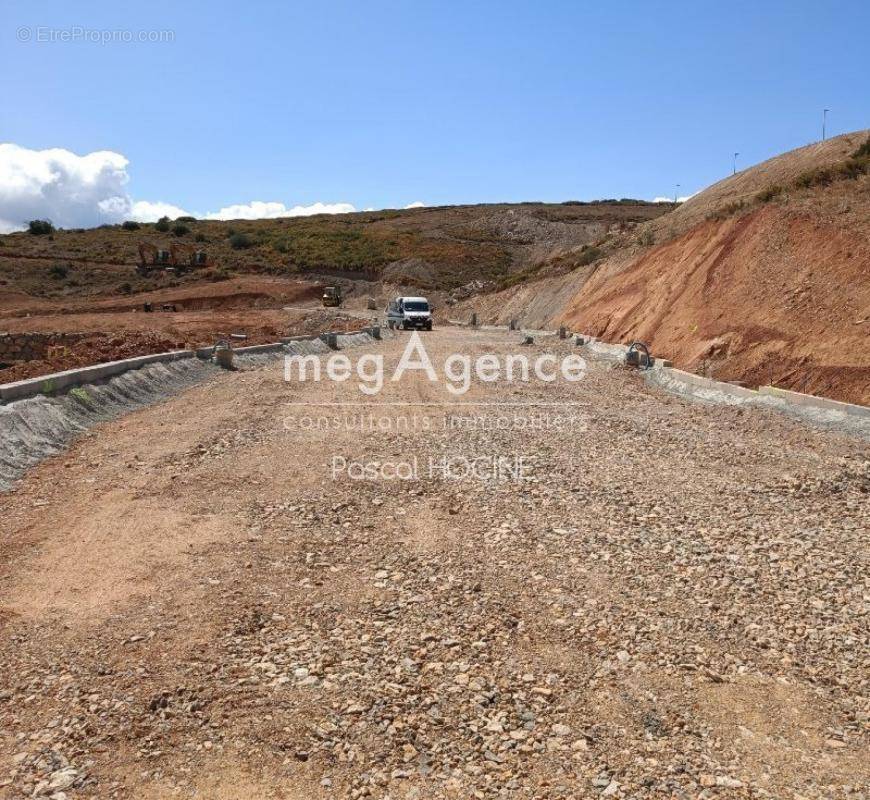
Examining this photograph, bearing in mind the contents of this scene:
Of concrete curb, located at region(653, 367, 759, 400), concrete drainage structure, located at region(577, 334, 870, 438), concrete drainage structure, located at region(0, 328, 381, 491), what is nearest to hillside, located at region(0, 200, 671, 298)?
concrete drainage structure, located at region(577, 334, 870, 438)

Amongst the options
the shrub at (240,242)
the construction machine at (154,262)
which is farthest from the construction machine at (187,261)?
the shrub at (240,242)

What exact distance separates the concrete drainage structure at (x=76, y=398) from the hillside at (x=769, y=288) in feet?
42.0

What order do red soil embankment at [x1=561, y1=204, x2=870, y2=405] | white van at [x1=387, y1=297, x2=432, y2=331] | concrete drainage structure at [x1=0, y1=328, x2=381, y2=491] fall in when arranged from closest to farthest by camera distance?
concrete drainage structure at [x1=0, y1=328, x2=381, y2=491] < red soil embankment at [x1=561, y1=204, x2=870, y2=405] < white van at [x1=387, y1=297, x2=432, y2=331]

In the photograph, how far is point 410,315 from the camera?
3641cm

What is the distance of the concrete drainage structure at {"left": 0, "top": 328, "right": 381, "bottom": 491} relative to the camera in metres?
9.53

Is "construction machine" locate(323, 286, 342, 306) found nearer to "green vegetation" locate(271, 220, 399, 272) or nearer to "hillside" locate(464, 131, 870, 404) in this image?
"green vegetation" locate(271, 220, 399, 272)

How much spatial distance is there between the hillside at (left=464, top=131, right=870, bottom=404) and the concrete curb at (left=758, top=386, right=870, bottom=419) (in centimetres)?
57

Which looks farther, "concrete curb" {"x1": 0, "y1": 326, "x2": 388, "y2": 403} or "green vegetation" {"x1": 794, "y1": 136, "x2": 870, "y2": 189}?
"green vegetation" {"x1": 794, "y1": 136, "x2": 870, "y2": 189}

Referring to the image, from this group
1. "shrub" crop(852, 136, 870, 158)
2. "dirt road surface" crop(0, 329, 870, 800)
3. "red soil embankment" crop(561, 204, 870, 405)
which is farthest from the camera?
"shrub" crop(852, 136, 870, 158)

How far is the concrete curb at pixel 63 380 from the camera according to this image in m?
10.4

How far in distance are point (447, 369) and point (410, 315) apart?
55.4 ft

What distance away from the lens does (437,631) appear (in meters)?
5.10

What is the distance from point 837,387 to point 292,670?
12260mm

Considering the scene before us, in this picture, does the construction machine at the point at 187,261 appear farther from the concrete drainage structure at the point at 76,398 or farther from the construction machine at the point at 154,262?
the concrete drainage structure at the point at 76,398
